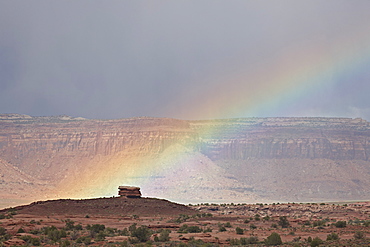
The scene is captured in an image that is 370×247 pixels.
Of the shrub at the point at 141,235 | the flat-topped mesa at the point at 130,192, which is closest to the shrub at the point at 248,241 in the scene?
the shrub at the point at 141,235

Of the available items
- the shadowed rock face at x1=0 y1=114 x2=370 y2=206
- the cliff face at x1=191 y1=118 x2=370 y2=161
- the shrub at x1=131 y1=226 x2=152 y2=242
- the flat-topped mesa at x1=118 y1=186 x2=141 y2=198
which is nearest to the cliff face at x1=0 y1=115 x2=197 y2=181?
the shadowed rock face at x1=0 y1=114 x2=370 y2=206

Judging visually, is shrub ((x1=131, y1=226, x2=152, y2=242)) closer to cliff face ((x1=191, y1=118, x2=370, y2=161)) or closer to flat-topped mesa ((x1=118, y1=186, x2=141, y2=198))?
flat-topped mesa ((x1=118, y1=186, x2=141, y2=198))

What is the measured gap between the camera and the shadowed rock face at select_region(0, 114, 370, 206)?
16138 cm

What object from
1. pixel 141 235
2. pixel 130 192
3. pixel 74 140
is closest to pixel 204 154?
pixel 74 140

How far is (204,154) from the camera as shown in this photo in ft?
612

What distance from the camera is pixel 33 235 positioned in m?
41.7

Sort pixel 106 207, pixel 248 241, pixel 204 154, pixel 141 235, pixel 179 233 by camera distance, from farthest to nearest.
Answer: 1. pixel 204 154
2. pixel 106 207
3. pixel 179 233
4. pixel 141 235
5. pixel 248 241

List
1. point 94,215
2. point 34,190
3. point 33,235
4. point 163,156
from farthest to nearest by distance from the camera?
point 163,156, point 34,190, point 94,215, point 33,235

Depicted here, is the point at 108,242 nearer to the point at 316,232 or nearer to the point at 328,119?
the point at 316,232

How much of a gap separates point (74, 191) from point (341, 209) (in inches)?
3589

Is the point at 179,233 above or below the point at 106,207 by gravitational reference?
below

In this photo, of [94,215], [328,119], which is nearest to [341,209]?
[94,215]

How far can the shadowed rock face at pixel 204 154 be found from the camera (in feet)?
529

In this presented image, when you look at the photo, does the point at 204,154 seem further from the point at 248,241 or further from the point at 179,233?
the point at 248,241
